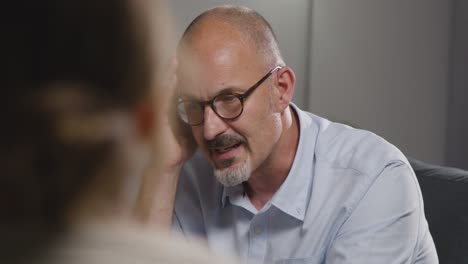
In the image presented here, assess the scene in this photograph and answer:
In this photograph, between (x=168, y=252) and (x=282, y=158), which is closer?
(x=168, y=252)

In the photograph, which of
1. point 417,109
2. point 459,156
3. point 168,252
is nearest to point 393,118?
point 417,109

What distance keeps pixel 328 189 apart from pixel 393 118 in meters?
1.61

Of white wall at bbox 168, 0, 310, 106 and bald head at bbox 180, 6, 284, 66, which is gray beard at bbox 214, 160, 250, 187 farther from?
white wall at bbox 168, 0, 310, 106

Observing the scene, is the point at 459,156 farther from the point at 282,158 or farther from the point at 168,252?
the point at 168,252

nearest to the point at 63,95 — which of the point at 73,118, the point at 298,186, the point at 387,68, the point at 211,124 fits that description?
the point at 73,118

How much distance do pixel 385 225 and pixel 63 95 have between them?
3.64 ft

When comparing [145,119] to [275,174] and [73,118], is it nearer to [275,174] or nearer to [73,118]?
[73,118]

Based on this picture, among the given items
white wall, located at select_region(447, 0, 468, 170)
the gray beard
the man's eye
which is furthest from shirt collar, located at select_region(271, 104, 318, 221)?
white wall, located at select_region(447, 0, 468, 170)

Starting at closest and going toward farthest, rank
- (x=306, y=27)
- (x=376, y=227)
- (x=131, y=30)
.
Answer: (x=131, y=30), (x=376, y=227), (x=306, y=27)

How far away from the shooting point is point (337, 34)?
287 centimetres

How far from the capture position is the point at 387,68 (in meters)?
2.94

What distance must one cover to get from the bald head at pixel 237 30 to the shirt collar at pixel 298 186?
0.19m

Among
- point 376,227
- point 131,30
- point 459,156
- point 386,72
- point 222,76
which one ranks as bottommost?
point 459,156

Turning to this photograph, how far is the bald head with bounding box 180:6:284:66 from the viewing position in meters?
1.45
